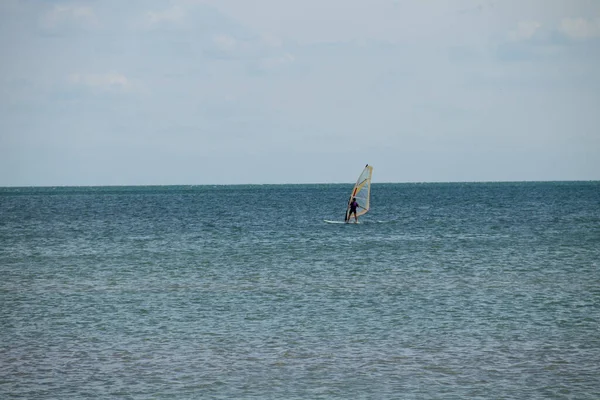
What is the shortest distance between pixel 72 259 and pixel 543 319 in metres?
28.6

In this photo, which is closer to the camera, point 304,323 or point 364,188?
point 304,323

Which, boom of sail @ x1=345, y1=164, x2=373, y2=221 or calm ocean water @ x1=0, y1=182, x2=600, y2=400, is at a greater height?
boom of sail @ x1=345, y1=164, x2=373, y2=221

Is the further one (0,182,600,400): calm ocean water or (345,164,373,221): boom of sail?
(345,164,373,221): boom of sail

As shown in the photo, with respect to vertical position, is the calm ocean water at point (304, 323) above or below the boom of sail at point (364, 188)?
below

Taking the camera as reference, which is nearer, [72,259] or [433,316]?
[433,316]

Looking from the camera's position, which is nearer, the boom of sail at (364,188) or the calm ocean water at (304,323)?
the calm ocean water at (304,323)

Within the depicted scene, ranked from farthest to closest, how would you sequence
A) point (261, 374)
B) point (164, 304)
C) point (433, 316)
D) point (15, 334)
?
point (164, 304), point (433, 316), point (15, 334), point (261, 374)

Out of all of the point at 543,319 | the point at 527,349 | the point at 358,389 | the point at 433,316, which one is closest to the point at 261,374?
the point at 358,389

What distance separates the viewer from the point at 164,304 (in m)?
27.5

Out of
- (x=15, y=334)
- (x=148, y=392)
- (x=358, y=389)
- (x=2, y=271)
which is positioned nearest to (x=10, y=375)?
(x=148, y=392)

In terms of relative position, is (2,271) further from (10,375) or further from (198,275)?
(10,375)

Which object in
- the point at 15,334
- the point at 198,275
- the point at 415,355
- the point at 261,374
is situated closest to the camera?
the point at 261,374

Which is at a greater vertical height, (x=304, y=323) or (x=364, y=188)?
(x=364, y=188)

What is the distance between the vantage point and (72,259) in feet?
145
